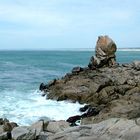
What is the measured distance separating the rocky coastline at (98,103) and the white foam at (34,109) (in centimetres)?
134

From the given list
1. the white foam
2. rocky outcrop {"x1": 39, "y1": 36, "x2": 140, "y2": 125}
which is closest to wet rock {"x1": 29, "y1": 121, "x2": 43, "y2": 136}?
rocky outcrop {"x1": 39, "y1": 36, "x2": 140, "y2": 125}

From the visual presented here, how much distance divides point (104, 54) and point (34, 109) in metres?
24.3

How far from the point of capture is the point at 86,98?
125 ft

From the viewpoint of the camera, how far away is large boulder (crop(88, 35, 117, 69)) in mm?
56031

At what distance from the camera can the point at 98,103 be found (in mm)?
35938

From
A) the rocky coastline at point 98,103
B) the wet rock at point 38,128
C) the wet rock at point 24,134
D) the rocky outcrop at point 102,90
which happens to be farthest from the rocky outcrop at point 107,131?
the rocky outcrop at point 102,90

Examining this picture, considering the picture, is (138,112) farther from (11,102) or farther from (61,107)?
(11,102)

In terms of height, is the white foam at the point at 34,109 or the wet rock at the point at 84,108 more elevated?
the wet rock at the point at 84,108

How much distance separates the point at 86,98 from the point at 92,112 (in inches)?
258

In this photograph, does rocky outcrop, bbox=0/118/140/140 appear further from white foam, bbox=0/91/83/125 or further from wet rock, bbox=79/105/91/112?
wet rock, bbox=79/105/91/112

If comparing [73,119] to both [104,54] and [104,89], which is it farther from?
[104,54]

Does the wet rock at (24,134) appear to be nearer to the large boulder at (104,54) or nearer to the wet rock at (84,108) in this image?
the wet rock at (84,108)

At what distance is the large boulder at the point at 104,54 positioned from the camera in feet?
184

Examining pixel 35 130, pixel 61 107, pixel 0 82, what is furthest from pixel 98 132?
pixel 0 82
